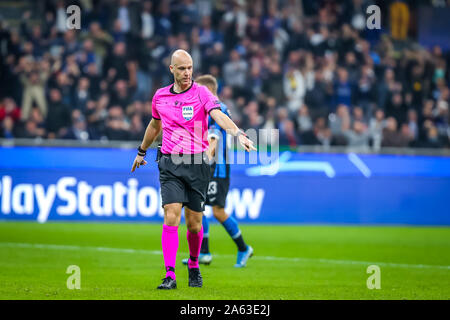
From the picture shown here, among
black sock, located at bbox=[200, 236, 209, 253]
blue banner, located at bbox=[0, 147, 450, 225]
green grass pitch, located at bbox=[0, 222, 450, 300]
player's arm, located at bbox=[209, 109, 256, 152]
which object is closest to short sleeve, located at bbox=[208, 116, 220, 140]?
black sock, located at bbox=[200, 236, 209, 253]

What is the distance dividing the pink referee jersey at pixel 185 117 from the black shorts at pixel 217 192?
2553 millimetres

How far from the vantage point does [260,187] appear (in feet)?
58.2

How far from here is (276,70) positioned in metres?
21.1

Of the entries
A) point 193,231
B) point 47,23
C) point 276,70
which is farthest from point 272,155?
point 193,231

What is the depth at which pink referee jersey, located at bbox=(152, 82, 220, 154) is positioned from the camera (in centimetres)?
840

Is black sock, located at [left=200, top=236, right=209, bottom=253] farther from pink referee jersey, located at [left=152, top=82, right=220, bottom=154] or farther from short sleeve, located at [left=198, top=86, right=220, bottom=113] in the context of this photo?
short sleeve, located at [left=198, top=86, right=220, bottom=113]

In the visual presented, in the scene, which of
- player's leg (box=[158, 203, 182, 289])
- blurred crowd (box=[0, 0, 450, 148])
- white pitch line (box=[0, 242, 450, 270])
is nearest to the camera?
player's leg (box=[158, 203, 182, 289])

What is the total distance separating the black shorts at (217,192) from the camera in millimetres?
11008

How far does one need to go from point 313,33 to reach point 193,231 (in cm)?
1528

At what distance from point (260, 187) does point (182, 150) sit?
942 centimetres

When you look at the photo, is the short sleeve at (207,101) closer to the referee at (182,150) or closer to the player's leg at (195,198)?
the referee at (182,150)

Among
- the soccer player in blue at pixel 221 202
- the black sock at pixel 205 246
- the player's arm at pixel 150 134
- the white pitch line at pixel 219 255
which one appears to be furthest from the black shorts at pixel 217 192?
the player's arm at pixel 150 134

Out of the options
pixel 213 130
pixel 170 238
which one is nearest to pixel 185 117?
pixel 170 238

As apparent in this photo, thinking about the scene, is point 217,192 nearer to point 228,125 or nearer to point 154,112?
point 154,112
